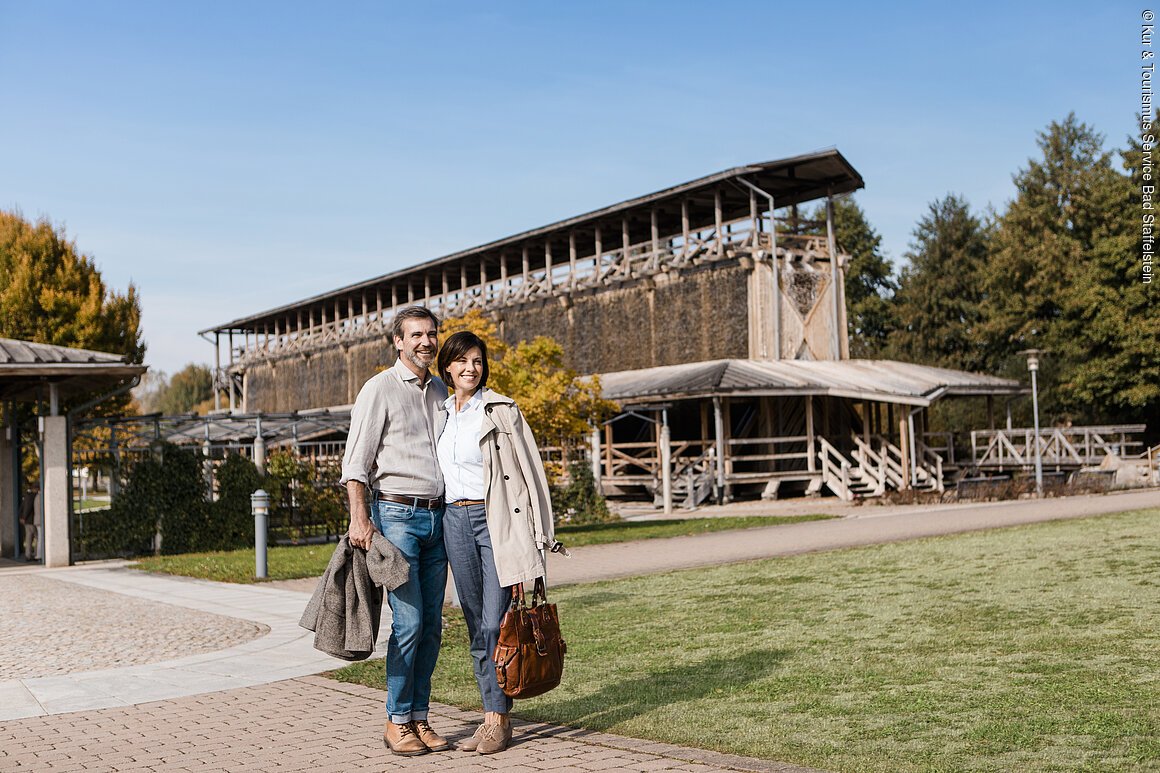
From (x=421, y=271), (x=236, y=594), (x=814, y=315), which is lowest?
(x=236, y=594)

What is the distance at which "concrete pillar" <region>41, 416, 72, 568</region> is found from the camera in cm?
1642

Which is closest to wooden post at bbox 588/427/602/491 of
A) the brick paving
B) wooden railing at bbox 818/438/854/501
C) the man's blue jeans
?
wooden railing at bbox 818/438/854/501

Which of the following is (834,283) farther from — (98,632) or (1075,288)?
(98,632)

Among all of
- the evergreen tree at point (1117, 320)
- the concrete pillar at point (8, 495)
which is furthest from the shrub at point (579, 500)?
the evergreen tree at point (1117, 320)

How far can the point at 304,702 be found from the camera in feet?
22.8

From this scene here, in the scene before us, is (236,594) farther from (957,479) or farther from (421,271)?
(421,271)

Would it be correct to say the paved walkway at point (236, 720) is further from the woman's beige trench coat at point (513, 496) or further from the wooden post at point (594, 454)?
the wooden post at point (594, 454)

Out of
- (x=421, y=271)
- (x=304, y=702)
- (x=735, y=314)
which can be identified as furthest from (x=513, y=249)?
(x=304, y=702)

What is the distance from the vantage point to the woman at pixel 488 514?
5543 millimetres

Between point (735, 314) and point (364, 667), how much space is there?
24.0m

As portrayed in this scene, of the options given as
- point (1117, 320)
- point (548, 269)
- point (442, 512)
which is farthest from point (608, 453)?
point (442, 512)

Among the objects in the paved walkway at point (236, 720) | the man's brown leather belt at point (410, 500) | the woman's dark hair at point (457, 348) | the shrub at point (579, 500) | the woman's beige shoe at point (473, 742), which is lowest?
the paved walkway at point (236, 720)

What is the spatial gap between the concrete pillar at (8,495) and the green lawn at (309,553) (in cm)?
293

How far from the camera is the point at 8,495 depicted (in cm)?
1934
